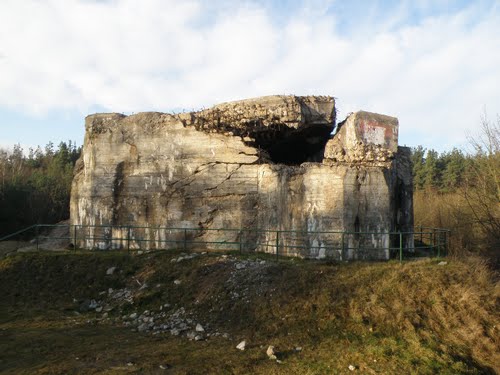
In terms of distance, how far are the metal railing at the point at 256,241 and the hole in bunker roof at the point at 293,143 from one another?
2538 millimetres

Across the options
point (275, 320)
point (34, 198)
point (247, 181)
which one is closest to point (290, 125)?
point (247, 181)

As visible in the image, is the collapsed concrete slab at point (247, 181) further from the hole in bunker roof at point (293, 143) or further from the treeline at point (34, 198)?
the treeline at point (34, 198)

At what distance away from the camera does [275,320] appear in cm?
815

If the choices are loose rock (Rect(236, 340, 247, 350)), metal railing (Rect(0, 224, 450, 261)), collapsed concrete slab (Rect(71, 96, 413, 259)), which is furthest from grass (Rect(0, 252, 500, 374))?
collapsed concrete slab (Rect(71, 96, 413, 259))

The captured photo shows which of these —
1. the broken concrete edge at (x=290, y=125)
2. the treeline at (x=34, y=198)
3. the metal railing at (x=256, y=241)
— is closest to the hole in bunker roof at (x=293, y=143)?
the broken concrete edge at (x=290, y=125)

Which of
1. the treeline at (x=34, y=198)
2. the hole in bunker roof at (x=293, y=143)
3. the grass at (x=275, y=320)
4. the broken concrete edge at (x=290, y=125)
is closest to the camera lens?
the grass at (x=275, y=320)

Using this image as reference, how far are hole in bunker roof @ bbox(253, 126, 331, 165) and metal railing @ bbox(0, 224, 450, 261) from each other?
2.54m

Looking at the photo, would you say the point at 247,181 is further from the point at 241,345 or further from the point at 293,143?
the point at 241,345

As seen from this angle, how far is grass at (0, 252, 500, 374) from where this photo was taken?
6793mm

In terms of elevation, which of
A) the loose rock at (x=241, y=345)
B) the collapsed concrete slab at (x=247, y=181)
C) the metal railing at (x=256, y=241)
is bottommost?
the loose rock at (x=241, y=345)

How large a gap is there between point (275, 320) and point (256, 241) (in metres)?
4.67

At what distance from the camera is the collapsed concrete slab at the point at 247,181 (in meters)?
11.2

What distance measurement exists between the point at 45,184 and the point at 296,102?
2011 cm

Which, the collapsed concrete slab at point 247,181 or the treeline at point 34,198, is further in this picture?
the treeline at point 34,198
